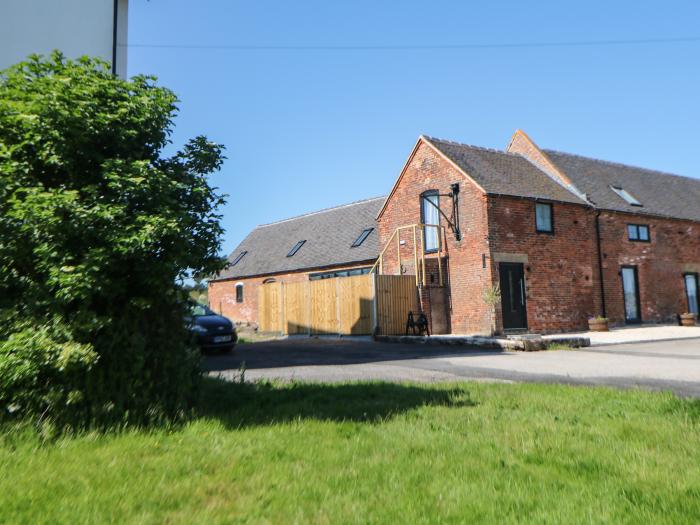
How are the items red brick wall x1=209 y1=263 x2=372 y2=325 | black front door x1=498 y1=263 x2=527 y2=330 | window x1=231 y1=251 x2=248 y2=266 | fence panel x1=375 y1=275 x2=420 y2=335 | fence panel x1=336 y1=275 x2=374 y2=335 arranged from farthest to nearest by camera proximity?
1. window x1=231 y1=251 x2=248 y2=266
2. red brick wall x1=209 y1=263 x2=372 y2=325
3. fence panel x1=336 y1=275 x2=374 y2=335
4. fence panel x1=375 y1=275 x2=420 y2=335
5. black front door x1=498 y1=263 x2=527 y2=330

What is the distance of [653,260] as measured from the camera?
23203 millimetres

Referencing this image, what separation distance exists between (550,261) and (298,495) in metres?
18.2

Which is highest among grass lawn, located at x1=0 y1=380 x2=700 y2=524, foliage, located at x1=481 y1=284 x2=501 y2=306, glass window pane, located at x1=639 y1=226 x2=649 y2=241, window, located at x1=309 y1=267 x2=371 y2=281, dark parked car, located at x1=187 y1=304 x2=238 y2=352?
glass window pane, located at x1=639 y1=226 x2=649 y2=241

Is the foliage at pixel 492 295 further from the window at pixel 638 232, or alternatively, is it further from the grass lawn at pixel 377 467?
the grass lawn at pixel 377 467

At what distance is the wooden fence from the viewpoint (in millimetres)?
18750

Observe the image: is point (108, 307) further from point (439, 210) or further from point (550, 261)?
point (550, 261)

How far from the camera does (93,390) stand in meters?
4.70

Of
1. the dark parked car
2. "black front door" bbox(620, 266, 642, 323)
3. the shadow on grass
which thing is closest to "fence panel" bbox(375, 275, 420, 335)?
the dark parked car

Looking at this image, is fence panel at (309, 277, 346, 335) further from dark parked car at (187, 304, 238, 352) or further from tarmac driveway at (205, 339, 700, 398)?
dark parked car at (187, 304, 238, 352)

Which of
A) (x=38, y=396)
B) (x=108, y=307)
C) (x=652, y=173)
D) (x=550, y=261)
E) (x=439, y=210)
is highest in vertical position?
(x=652, y=173)

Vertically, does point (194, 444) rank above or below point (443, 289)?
below

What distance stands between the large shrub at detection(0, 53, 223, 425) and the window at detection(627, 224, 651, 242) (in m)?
21.9

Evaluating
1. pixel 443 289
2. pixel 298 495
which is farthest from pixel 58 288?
pixel 443 289

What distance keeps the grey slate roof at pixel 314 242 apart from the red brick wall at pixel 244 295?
0.37 metres
